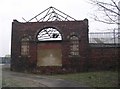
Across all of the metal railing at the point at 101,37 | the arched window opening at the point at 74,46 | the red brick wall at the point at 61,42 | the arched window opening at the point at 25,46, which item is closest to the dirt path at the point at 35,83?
the red brick wall at the point at 61,42

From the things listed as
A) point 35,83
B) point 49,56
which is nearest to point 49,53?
point 49,56

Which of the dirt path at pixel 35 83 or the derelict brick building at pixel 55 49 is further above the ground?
the derelict brick building at pixel 55 49

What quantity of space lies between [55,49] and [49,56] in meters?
1.09

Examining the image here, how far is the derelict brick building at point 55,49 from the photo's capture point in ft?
114

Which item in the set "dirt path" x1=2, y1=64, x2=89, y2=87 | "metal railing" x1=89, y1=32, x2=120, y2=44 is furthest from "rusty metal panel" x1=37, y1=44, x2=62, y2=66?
"dirt path" x1=2, y1=64, x2=89, y2=87

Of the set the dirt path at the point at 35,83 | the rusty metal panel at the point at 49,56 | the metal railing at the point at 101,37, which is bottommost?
the dirt path at the point at 35,83

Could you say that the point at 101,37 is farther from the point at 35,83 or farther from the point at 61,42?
the point at 35,83

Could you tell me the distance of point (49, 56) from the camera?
3528cm

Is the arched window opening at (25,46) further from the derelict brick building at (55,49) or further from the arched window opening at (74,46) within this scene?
the arched window opening at (74,46)

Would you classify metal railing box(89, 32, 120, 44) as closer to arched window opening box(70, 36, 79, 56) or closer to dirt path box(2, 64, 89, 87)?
arched window opening box(70, 36, 79, 56)

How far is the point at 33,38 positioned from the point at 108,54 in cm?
912

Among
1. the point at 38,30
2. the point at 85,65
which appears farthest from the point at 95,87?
the point at 38,30

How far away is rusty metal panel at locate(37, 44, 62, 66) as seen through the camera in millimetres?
35281

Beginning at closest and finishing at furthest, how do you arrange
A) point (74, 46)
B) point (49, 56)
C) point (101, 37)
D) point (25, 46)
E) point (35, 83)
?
point (35, 83), point (74, 46), point (49, 56), point (25, 46), point (101, 37)
